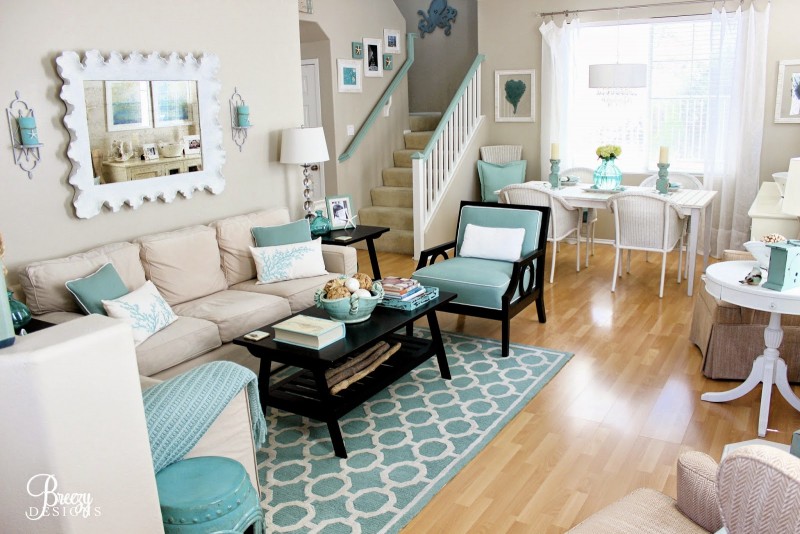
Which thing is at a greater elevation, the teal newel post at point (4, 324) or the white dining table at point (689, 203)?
the teal newel post at point (4, 324)

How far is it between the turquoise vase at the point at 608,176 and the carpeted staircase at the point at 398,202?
6.39 ft

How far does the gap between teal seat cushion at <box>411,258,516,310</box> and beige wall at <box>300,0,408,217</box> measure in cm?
294

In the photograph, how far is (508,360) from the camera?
4.61m

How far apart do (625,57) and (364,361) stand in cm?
493

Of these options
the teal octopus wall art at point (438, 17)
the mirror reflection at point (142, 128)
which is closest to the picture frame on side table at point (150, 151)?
the mirror reflection at point (142, 128)

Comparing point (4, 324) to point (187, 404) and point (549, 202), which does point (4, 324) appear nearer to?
point (187, 404)

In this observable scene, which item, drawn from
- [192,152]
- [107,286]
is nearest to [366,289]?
[107,286]

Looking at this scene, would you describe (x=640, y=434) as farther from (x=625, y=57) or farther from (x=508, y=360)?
(x=625, y=57)

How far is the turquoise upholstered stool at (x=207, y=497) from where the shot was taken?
7.25ft

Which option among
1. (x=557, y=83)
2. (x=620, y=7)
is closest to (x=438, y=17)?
(x=557, y=83)

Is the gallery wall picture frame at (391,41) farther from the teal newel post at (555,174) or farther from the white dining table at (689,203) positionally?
the white dining table at (689,203)

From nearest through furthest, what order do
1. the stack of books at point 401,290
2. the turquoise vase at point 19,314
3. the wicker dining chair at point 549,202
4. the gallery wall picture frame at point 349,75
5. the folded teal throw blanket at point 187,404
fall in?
the folded teal throw blanket at point 187,404 → the turquoise vase at point 19,314 → the stack of books at point 401,290 → the wicker dining chair at point 549,202 → the gallery wall picture frame at point 349,75

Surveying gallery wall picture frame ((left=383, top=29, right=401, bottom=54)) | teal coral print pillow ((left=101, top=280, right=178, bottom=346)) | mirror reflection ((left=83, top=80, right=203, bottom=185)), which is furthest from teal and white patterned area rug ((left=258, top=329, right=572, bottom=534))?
gallery wall picture frame ((left=383, top=29, right=401, bottom=54))

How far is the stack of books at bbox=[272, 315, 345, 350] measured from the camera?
3.55 m
